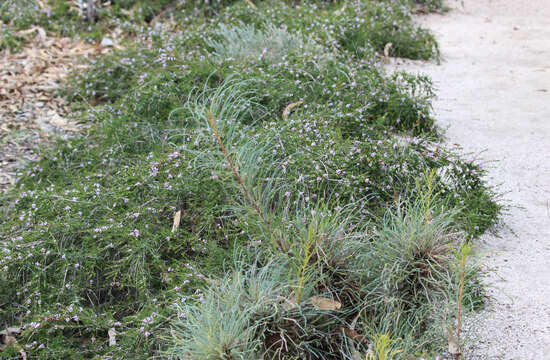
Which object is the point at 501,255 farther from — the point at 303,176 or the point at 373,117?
the point at 373,117

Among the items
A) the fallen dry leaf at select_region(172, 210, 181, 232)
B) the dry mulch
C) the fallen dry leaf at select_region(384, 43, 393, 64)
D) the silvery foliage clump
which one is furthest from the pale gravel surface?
the dry mulch

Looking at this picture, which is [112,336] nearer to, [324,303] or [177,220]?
[177,220]

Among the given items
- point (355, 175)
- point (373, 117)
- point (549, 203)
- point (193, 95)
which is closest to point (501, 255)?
point (549, 203)

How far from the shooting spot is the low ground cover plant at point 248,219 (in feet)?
7.82

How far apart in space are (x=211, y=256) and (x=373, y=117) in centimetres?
A: 181

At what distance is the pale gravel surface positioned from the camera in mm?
2490

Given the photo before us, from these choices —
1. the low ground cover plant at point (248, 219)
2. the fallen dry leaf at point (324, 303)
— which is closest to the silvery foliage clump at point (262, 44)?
the low ground cover plant at point (248, 219)

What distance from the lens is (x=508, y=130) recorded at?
165 inches

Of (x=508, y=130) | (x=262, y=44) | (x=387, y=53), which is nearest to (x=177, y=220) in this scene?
(x=262, y=44)

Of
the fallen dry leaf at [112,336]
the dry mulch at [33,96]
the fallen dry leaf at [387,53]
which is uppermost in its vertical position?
the fallen dry leaf at [387,53]

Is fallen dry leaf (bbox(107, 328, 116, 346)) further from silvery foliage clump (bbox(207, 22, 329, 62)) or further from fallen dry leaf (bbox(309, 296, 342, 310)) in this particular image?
silvery foliage clump (bbox(207, 22, 329, 62))

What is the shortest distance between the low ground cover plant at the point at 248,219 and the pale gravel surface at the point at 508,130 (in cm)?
19

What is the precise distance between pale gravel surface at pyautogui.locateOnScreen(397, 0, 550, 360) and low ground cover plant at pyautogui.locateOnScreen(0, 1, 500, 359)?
19 centimetres

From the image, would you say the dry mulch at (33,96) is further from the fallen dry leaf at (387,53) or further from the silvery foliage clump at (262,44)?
the fallen dry leaf at (387,53)
